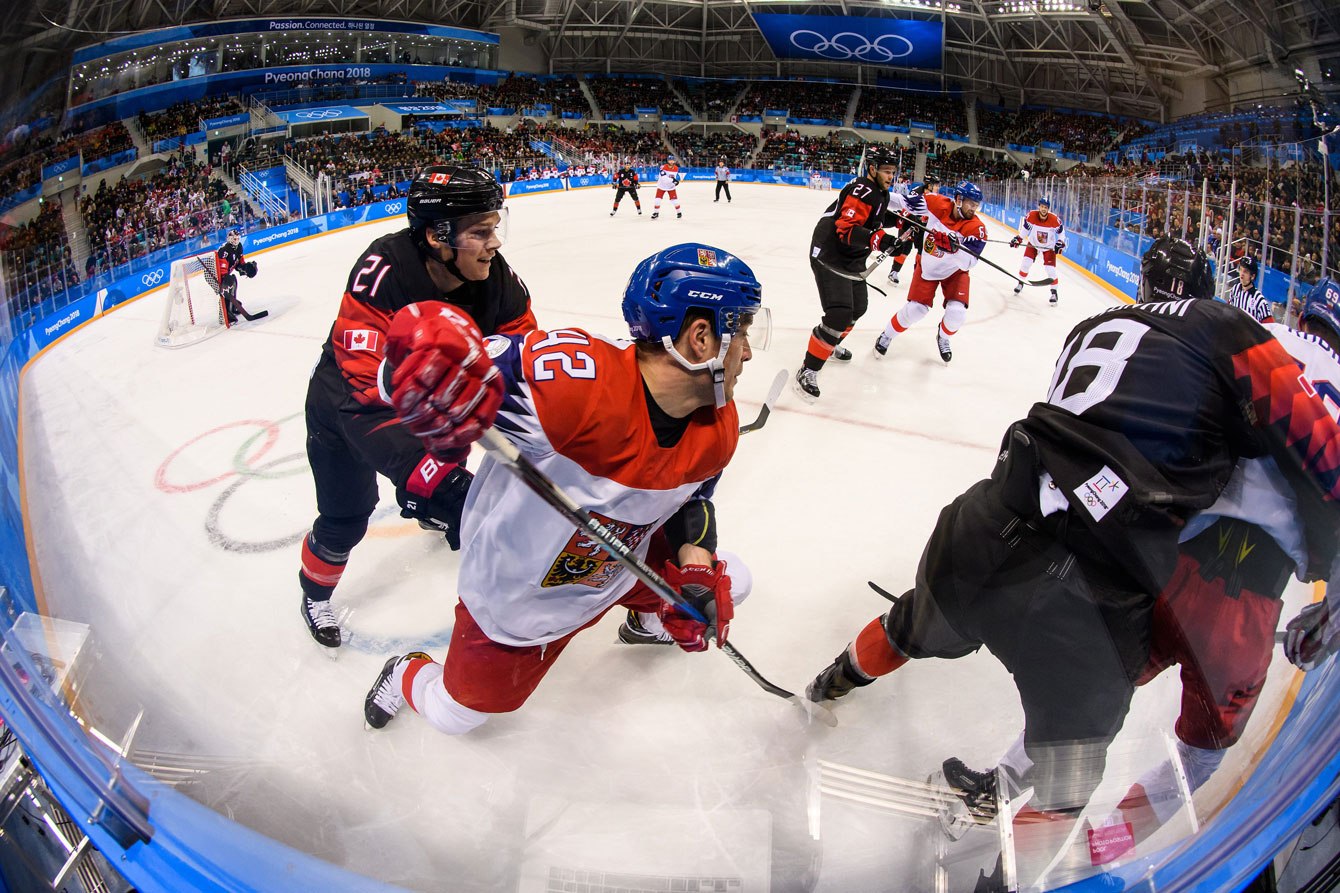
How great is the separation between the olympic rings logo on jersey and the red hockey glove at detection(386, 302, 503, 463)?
1.89 m

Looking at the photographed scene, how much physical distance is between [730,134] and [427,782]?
527 cm

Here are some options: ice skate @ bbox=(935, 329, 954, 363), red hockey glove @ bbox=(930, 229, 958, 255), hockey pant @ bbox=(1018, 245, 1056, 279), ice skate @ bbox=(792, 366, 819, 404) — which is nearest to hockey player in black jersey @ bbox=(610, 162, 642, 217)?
ice skate @ bbox=(792, 366, 819, 404)

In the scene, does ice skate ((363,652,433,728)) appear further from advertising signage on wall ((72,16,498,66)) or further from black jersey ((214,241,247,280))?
advertising signage on wall ((72,16,498,66))

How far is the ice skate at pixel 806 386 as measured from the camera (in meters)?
3.56

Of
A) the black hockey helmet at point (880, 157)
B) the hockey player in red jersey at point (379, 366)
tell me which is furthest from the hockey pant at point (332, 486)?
the black hockey helmet at point (880, 157)

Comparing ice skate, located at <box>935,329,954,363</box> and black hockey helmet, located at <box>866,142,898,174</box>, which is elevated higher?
black hockey helmet, located at <box>866,142,898,174</box>

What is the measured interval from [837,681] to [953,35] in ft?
6.16

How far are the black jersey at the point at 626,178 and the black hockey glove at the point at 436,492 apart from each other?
184 centimetres

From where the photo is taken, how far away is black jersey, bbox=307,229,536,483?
171cm

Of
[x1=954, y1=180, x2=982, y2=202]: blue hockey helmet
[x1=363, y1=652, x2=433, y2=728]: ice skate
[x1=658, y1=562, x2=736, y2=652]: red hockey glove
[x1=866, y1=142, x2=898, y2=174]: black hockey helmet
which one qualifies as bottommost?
[x1=363, y1=652, x2=433, y2=728]: ice skate

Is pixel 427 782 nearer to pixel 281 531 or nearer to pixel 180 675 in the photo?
pixel 180 675

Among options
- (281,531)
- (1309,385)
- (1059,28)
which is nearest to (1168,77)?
(1059,28)

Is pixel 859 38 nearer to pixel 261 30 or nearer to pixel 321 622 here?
pixel 261 30

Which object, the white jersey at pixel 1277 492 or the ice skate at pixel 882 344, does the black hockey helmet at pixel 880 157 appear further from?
the white jersey at pixel 1277 492
